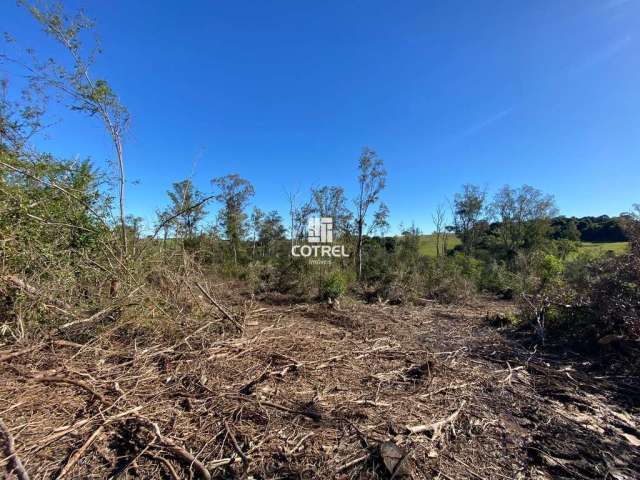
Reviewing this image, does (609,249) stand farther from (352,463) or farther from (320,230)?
(320,230)

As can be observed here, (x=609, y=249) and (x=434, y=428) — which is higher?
(x=609, y=249)

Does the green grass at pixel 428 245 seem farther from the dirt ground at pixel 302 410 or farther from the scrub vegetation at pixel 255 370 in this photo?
the dirt ground at pixel 302 410

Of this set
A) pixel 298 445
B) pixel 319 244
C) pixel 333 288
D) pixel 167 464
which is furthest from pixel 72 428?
pixel 319 244

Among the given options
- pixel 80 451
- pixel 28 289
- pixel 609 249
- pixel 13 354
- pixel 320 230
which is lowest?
pixel 80 451

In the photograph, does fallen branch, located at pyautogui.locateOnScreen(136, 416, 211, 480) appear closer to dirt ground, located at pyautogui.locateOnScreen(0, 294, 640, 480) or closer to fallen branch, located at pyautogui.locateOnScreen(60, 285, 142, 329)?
dirt ground, located at pyautogui.locateOnScreen(0, 294, 640, 480)

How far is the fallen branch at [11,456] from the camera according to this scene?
140 centimetres

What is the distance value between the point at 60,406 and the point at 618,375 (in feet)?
18.2

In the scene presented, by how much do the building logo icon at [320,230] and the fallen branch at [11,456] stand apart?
8.56 m

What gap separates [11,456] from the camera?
58.4 inches

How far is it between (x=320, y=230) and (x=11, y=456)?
914 centimetres

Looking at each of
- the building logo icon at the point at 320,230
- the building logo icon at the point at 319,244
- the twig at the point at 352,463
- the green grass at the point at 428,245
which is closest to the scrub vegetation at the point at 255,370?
the twig at the point at 352,463

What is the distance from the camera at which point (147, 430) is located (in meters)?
1.83

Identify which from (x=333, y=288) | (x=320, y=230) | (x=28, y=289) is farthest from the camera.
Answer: (x=320, y=230)

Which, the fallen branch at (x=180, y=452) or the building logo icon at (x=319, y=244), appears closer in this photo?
the fallen branch at (x=180, y=452)
